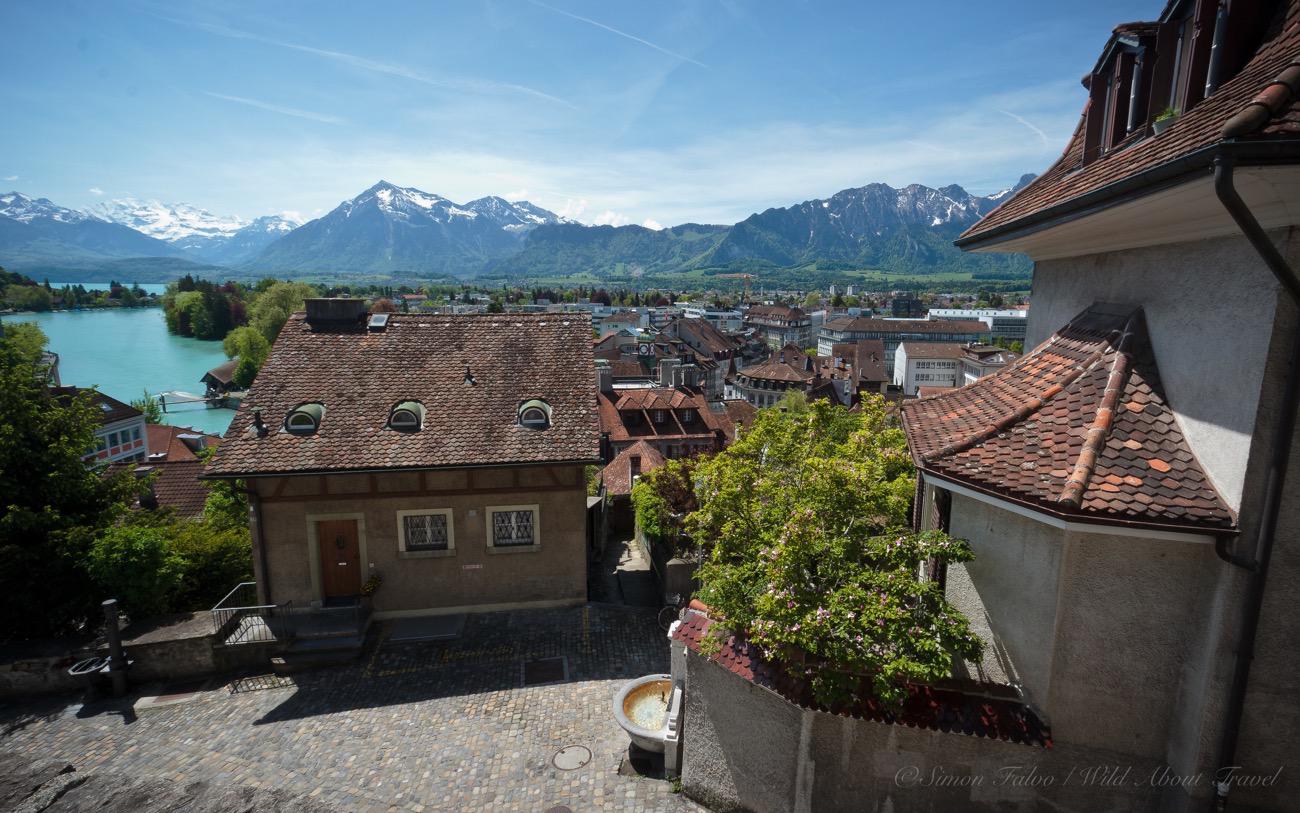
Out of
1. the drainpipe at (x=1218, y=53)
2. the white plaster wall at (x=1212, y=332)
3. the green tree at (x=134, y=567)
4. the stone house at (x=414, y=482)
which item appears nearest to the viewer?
the white plaster wall at (x=1212, y=332)

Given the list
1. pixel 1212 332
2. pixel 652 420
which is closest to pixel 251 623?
pixel 1212 332

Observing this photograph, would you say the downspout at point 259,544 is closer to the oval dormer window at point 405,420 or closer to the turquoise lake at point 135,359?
the oval dormer window at point 405,420

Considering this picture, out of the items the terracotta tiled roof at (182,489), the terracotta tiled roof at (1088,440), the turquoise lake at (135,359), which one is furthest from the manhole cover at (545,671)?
the turquoise lake at (135,359)

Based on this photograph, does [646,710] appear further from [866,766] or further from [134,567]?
[134,567]

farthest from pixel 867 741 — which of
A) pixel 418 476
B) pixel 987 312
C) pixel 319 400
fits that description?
pixel 987 312

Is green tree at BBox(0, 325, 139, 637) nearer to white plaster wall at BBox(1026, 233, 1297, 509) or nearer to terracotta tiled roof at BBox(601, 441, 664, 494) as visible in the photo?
terracotta tiled roof at BBox(601, 441, 664, 494)

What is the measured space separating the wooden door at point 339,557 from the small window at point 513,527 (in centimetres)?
315

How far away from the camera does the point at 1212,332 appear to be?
17.9ft

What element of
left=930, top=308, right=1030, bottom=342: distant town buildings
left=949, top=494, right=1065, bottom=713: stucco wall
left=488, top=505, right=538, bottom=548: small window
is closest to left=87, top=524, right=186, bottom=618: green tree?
left=488, top=505, right=538, bottom=548: small window

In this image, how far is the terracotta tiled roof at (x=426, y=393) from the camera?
1432 cm

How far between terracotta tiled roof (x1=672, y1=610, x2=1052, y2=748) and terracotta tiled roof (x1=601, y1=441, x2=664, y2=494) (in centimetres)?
1772

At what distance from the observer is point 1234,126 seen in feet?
13.1

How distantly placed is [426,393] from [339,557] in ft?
14.4

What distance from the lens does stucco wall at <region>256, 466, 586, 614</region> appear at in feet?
47.5
